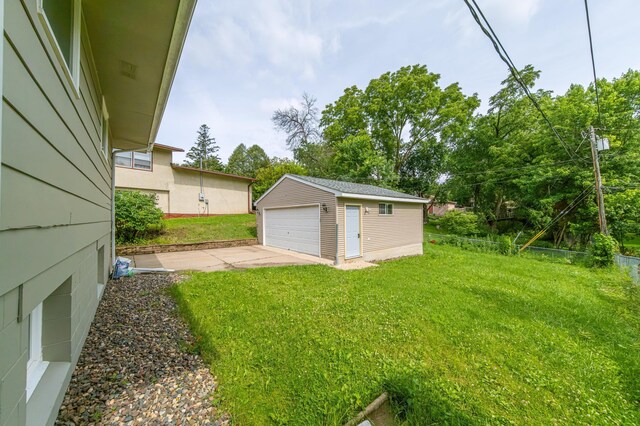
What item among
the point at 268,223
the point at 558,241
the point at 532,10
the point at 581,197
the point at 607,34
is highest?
the point at 532,10

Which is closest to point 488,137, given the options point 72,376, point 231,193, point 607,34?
point 607,34

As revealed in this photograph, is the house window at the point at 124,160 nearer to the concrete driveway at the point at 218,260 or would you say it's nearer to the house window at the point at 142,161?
the house window at the point at 142,161

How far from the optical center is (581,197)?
13656 mm

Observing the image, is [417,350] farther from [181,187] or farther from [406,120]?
[406,120]

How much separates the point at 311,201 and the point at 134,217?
21.0 ft

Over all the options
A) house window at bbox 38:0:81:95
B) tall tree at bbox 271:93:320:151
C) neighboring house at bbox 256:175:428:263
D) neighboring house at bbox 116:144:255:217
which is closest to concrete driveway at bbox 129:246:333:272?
neighboring house at bbox 256:175:428:263

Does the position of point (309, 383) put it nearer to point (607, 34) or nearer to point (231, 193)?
point (607, 34)

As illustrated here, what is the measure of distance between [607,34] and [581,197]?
1463 centimetres

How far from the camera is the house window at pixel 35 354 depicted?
1705 millimetres

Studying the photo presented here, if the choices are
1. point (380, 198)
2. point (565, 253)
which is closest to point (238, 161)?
point (380, 198)

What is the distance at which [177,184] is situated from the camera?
14773 millimetres

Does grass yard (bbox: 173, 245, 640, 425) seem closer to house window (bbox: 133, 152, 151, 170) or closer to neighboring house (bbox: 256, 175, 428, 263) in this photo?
neighboring house (bbox: 256, 175, 428, 263)

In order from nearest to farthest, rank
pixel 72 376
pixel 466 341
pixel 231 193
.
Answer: pixel 72 376, pixel 466 341, pixel 231 193

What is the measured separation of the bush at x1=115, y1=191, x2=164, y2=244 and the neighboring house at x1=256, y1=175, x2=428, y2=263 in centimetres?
440
